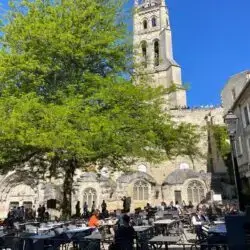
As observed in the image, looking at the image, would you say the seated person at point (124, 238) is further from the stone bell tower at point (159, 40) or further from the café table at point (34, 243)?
the stone bell tower at point (159, 40)

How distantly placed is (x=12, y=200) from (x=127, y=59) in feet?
101

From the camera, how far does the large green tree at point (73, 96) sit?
1343 cm

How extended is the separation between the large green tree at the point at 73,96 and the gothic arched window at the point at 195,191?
89.0ft

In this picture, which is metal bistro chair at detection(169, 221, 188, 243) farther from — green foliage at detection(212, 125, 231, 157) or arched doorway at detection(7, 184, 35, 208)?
green foliage at detection(212, 125, 231, 157)

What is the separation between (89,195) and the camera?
41.2 m

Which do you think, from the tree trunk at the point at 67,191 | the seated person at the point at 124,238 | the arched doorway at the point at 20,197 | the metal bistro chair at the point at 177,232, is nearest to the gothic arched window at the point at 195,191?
the arched doorway at the point at 20,197

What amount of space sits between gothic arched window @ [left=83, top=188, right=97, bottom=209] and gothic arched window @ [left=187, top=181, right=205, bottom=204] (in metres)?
12.2

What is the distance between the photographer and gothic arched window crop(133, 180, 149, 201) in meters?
43.3

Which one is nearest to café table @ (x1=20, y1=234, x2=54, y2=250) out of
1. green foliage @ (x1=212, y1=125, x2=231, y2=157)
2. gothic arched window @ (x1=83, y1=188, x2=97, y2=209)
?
gothic arched window @ (x1=83, y1=188, x2=97, y2=209)

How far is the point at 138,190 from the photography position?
43.7 m

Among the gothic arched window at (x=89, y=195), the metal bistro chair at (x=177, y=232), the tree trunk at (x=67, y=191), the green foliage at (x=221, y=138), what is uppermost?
the green foliage at (x=221, y=138)

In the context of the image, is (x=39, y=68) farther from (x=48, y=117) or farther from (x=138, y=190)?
(x=138, y=190)

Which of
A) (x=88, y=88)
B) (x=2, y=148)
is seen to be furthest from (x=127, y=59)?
(x=2, y=148)

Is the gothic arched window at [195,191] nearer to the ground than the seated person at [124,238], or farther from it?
farther from it
